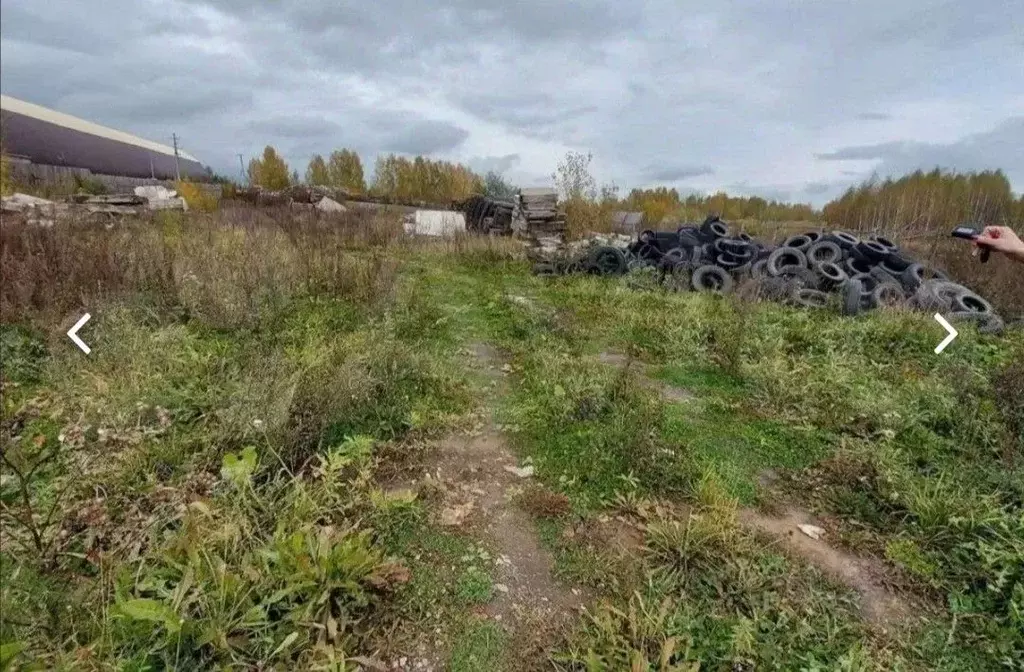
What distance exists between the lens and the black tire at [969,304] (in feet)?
23.9

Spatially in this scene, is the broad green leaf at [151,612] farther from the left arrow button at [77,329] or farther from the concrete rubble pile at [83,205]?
the concrete rubble pile at [83,205]

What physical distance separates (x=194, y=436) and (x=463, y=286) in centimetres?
611

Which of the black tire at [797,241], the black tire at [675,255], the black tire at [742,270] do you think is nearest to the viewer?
the black tire at [742,270]

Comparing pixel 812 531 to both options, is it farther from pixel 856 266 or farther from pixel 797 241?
pixel 797 241

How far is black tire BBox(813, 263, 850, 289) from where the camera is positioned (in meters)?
8.08

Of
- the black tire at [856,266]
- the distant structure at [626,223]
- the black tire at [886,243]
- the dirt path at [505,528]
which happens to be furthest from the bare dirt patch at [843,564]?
the distant structure at [626,223]

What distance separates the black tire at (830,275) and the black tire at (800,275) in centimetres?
10

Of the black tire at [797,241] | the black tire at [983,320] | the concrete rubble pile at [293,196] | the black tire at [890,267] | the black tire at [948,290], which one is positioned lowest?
the black tire at [983,320]

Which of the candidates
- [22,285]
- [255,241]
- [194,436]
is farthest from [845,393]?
[255,241]

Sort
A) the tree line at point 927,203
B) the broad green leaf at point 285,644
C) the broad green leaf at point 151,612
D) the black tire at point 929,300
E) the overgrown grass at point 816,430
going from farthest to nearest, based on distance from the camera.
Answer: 1. the tree line at point 927,203
2. the black tire at point 929,300
3. the overgrown grass at point 816,430
4. the broad green leaf at point 285,644
5. the broad green leaf at point 151,612

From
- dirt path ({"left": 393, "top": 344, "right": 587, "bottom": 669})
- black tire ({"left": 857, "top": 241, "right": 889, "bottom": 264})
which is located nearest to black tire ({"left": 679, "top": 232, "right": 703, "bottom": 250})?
black tire ({"left": 857, "top": 241, "right": 889, "bottom": 264})

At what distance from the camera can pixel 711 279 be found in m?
9.18

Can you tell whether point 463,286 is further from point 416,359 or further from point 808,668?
point 808,668

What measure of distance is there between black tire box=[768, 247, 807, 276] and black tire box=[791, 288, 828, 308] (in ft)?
2.80
